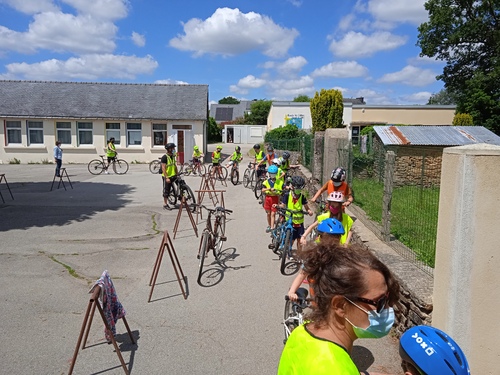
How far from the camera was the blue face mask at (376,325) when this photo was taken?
5.62 ft

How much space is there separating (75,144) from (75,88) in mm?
6030

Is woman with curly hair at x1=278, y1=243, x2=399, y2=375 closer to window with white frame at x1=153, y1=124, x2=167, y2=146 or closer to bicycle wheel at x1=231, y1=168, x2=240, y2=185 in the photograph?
bicycle wheel at x1=231, y1=168, x2=240, y2=185

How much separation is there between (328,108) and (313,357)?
20177mm

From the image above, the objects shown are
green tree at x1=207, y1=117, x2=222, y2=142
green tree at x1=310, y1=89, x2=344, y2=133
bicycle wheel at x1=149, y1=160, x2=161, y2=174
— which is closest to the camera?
green tree at x1=310, y1=89, x2=344, y2=133

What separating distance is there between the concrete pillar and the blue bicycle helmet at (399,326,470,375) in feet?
5.97

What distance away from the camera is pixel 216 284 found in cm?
601

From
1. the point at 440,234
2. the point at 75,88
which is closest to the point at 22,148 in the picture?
the point at 75,88

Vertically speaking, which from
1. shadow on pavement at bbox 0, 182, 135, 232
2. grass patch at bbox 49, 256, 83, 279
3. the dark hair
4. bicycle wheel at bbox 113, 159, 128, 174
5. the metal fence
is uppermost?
the dark hair

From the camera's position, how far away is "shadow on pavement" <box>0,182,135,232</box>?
33.8ft

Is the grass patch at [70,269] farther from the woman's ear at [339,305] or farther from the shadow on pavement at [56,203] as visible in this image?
the woman's ear at [339,305]

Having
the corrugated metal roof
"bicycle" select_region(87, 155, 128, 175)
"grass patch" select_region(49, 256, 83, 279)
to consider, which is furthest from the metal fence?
"bicycle" select_region(87, 155, 128, 175)

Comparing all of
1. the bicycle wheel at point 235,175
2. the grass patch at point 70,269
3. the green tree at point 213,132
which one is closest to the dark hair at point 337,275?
the grass patch at point 70,269

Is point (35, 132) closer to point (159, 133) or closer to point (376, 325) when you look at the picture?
point (159, 133)

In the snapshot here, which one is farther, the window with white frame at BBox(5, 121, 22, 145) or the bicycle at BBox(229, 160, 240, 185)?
the window with white frame at BBox(5, 121, 22, 145)
